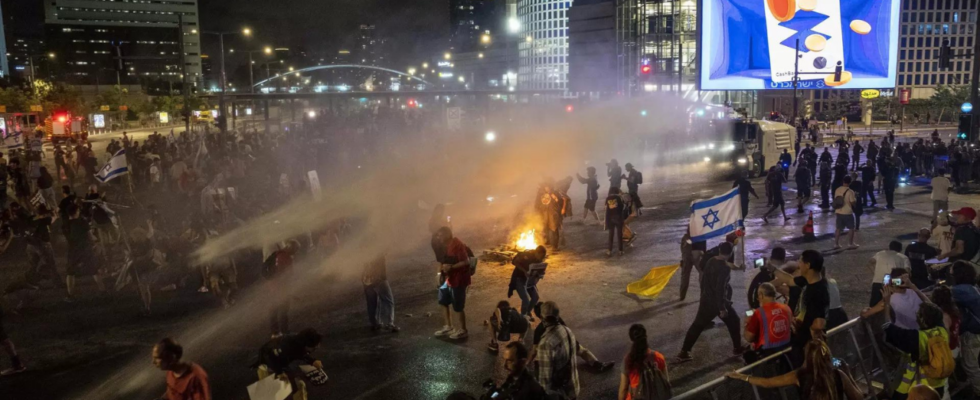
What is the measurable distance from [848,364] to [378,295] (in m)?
5.11

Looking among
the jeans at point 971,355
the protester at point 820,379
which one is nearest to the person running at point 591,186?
the jeans at point 971,355

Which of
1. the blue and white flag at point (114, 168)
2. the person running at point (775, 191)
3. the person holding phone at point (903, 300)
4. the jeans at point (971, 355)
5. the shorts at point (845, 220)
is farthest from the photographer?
the person running at point (775, 191)

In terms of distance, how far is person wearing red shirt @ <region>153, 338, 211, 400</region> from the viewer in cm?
498

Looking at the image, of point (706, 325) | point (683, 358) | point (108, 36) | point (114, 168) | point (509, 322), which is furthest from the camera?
point (108, 36)

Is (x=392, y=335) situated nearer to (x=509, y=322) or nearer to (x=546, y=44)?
(x=509, y=322)

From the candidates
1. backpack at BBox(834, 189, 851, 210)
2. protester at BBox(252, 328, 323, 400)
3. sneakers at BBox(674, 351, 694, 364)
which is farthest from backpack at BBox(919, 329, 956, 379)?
backpack at BBox(834, 189, 851, 210)

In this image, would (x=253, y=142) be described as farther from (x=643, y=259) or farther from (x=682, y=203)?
(x=643, y=259)

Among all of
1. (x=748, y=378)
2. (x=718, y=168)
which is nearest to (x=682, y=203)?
(x=718, y=168)

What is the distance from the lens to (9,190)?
2131 centimetres

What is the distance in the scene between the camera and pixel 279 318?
8.35 m

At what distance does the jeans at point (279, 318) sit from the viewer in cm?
827

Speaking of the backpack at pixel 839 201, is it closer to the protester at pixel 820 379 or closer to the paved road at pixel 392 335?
the paved road at pixel 392 335

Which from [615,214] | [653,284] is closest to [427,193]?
[615,214]

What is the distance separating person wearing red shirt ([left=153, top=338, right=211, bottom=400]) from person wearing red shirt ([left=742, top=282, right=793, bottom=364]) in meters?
4.32
